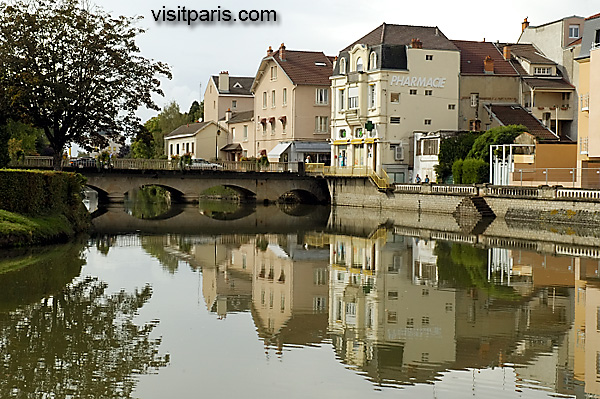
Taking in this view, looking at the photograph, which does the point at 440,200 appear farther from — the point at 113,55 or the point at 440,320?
the point at 440,320

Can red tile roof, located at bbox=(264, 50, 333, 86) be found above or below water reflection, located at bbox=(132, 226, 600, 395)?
above

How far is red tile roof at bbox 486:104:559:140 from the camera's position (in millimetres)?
57600

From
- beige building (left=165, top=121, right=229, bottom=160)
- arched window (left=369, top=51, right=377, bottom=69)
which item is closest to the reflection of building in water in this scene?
arched window (left=369, top=51, right=377, bottom=69)

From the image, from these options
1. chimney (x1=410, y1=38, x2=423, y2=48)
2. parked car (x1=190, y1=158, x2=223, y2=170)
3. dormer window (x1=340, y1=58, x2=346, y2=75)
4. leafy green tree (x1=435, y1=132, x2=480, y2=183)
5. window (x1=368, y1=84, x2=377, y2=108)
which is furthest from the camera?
dormer window (x1=340, y1=58, x2=346, y2=75)

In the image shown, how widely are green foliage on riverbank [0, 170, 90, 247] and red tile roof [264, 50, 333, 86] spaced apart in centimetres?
3850

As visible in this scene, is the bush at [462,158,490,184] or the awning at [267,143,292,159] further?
the awning at [267,143,292,159]

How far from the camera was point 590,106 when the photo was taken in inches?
1714

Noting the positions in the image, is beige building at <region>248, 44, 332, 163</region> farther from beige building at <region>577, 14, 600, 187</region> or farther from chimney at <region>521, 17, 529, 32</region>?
beige building at <region>577, 14, 600, 187</region>

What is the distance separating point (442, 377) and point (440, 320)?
15.5ft

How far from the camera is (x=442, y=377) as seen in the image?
1339 centimetres

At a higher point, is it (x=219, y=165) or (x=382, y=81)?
(x=382, y=81)

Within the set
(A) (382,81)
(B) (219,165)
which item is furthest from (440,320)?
(B) (219,165)

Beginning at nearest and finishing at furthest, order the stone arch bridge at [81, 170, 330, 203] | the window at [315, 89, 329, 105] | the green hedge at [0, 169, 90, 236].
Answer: the green hedge at [0, 169, 90, 236] → the stone arch bridge at [81, 170, 330, 203] → the window at [315, 89, 329, 105]

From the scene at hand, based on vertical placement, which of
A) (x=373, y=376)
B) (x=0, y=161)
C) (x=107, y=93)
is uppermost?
(x=107, y=93)
